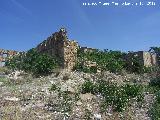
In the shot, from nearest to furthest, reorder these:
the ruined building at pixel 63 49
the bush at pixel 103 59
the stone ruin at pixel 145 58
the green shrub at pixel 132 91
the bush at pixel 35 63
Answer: the green shrub at pixel 132 91 → the bush at pixel 35 63 → the ruined building at pixel 63 49 → the bush at pixel 103 59 → the stone ruin at pixel 145 58

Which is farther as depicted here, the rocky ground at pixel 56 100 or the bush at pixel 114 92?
the bush at pixel 114 92

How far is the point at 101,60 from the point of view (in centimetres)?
2188

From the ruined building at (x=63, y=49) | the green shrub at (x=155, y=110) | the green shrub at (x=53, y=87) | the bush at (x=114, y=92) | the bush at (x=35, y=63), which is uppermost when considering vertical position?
the ruined building at (x=63, y=49)

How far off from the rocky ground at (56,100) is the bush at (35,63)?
0.53 meters

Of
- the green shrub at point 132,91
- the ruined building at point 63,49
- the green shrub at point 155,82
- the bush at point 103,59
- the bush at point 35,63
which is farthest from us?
the bush at point 103,59

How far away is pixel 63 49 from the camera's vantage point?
66.3ft

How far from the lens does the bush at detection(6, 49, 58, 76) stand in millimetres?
19628

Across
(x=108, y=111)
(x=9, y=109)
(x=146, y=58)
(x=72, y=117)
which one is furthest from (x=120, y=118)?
→ (x=146, y=58)

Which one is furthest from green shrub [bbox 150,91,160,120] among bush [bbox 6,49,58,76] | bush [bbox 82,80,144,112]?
bush [bbox 6,49,58,76]

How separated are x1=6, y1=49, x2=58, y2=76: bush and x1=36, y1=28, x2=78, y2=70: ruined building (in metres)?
0.49

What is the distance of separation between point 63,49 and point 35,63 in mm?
1640

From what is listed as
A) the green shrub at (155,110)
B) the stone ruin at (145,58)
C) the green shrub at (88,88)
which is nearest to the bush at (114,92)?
the green shrub at (88,88)

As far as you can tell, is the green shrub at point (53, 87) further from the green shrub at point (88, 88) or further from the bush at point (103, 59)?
the bush at point (103, 59)

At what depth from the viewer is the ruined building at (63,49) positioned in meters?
20.1
